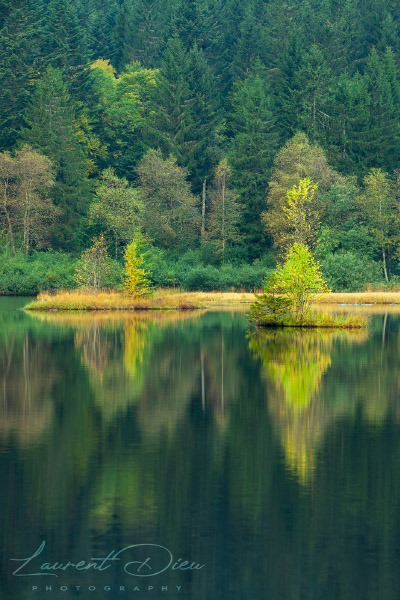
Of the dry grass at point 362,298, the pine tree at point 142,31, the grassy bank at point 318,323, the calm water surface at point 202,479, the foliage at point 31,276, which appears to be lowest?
the calm water surface at point 202,479

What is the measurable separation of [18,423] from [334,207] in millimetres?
84699

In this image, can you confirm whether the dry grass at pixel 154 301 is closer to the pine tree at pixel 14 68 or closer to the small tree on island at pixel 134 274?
the small tree on island at pixel 134 274

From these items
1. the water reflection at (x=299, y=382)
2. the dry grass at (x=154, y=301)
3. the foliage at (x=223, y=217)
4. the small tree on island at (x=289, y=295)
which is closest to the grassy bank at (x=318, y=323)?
the small tree on island at (x=289, y=295)

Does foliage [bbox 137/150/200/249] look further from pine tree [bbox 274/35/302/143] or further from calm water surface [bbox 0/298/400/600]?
calm water surface [bbox 0/298/400/600]

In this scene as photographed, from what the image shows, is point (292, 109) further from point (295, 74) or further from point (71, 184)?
point (71, 184)

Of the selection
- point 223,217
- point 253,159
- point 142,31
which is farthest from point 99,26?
point 223,217

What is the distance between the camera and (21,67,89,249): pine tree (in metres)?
117

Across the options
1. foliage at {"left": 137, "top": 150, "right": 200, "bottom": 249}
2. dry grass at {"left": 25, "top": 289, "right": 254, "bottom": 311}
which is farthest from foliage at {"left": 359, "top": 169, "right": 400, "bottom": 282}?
dry grass at {"left": 25, "top": 289, "right": 254, "bottom": 311}

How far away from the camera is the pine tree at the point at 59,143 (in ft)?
384

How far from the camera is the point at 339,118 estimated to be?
395 feet

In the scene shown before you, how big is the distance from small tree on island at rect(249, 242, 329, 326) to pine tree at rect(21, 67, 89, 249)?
63416mm

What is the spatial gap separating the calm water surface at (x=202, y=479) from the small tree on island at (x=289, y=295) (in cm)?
1848

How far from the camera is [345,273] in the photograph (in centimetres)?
9894

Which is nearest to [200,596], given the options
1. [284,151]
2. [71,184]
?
[284,151]
